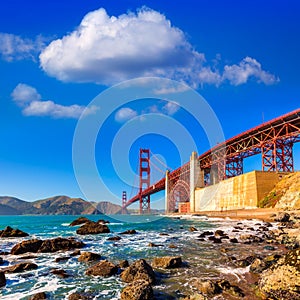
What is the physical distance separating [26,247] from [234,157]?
4481 centimetres

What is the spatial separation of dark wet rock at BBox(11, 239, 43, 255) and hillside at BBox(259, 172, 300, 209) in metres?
23.8

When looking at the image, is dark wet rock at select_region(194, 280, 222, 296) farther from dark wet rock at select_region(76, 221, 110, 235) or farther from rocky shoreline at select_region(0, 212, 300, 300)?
dark wet rock at select_region(76, 221, 110, 235)

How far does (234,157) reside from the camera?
170ft

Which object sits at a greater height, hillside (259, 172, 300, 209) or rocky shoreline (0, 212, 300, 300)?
hillside (259, 172, 300, 209)

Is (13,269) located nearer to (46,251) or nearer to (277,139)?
(46,251)

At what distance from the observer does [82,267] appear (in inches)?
350

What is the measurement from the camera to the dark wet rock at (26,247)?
1198 cm

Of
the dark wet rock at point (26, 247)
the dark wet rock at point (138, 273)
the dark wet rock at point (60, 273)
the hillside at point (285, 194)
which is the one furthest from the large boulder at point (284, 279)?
the hillside at point (285, 194)

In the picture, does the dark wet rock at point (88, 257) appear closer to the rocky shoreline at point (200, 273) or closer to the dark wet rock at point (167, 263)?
the rocky shoreline at point (200, 273)

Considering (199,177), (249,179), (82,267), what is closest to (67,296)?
(82,267)

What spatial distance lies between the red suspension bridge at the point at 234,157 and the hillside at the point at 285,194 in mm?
4456

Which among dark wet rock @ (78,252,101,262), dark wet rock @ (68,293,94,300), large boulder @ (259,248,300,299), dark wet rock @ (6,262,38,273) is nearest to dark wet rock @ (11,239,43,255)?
dark wet rock @ (6,262,38,273)

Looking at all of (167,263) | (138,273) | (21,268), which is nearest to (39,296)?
(138,273)

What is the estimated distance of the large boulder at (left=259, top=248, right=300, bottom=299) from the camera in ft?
17.7
